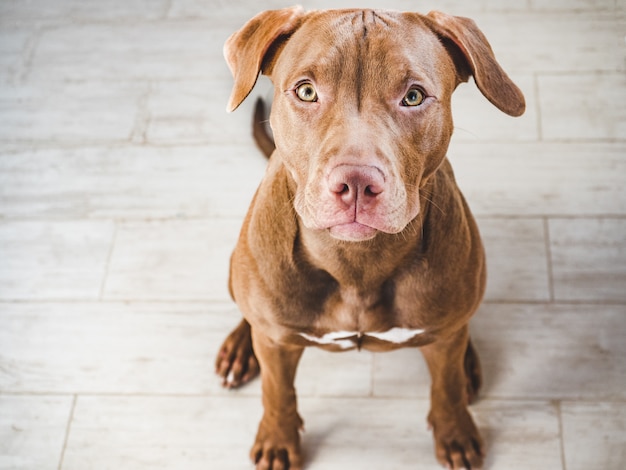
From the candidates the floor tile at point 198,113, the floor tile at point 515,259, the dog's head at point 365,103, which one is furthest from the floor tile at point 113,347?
the dog's head at point 365,103

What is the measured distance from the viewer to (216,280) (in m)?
2.58

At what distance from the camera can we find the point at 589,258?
2.53 m

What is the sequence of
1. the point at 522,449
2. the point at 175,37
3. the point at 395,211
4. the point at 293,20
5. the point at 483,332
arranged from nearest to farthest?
the point at 395,211 < the point at 293,20 < the point at 522,449 < the point at 483,332 < the point at 175,37

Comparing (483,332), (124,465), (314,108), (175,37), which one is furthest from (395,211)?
(175,37)

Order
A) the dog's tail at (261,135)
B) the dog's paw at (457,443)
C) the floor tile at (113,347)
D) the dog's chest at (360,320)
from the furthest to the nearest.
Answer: the dog's tail at (261,135), the floor tile at (113,347), the dog's paw at (457,443), the dog's chest at (360,320)

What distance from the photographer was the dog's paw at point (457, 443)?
7.18 ft

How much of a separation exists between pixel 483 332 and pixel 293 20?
4.32 ft

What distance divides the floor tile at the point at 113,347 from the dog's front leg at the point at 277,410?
202mm

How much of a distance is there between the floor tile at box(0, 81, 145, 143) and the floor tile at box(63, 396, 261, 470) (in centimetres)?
107

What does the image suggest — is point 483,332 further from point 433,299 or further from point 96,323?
point 96,323

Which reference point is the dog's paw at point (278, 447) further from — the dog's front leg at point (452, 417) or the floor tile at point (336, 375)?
the dog's front leg at point (452, 417)

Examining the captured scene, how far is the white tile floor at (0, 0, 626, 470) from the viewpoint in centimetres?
231

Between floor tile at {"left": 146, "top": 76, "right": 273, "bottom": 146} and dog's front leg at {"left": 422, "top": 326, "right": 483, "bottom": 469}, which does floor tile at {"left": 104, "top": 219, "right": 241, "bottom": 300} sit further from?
dog's front leg at {"left": 422, "top": 326, "right": 483, "bottom": 469}

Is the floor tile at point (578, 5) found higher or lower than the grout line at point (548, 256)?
higher
